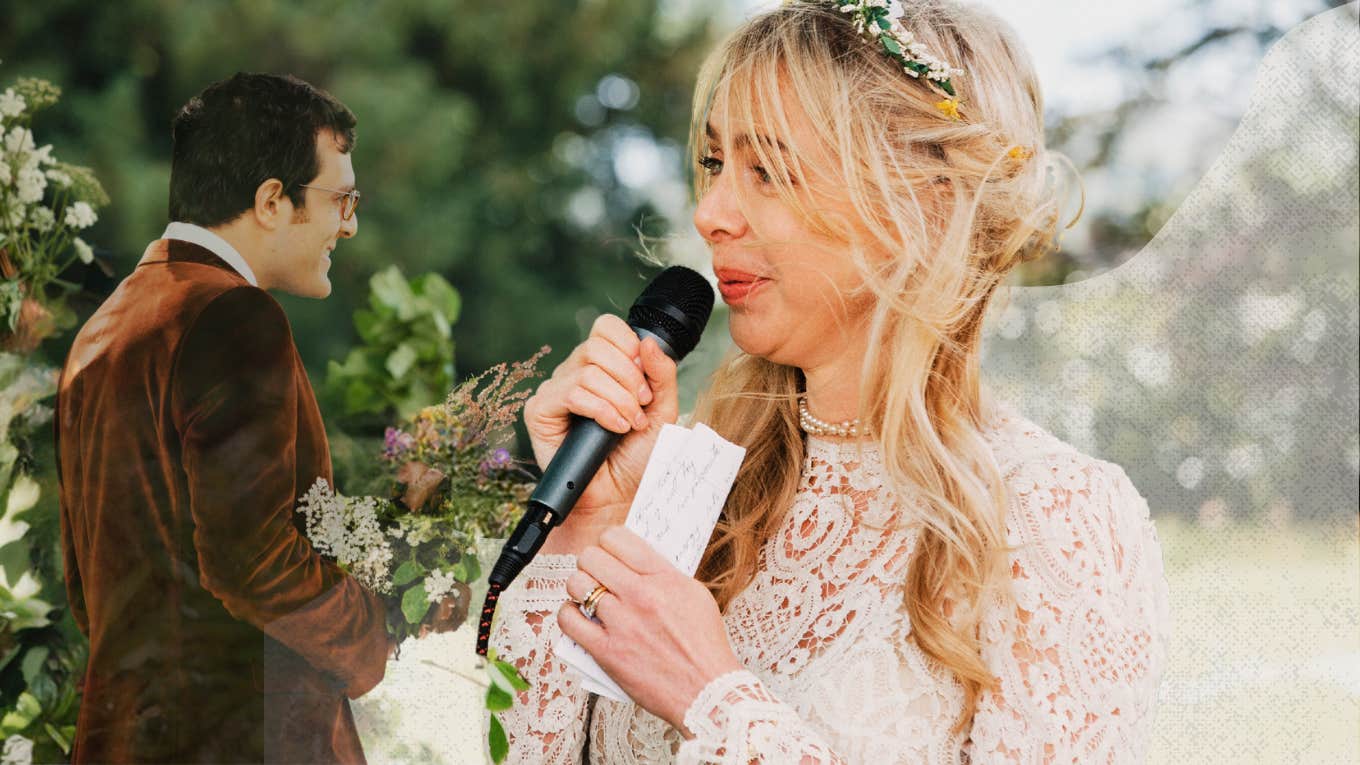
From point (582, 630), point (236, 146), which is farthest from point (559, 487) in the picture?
point (236, 146)

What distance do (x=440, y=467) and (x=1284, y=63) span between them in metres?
1.43

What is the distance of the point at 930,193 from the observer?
4.17 ft

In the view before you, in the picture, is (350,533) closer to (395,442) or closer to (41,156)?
(395,442)

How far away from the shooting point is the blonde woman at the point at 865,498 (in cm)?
110

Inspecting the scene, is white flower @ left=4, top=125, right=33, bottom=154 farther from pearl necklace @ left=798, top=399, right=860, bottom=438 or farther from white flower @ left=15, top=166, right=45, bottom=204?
pearl necklace @ left=798, top=399, right=860, bottom=438

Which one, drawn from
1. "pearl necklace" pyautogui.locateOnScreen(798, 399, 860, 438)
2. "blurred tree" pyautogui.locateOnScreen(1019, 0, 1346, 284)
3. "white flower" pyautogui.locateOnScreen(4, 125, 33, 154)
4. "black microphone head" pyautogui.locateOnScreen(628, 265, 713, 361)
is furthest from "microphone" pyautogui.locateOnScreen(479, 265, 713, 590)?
"blurred tree" pyautogui.locateOnScreen(1019, 0, 1346, 284)

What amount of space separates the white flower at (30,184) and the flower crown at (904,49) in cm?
96

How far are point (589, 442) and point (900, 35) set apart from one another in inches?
22.5

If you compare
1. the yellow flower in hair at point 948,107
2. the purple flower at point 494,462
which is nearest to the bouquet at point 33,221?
the purple flower at point 494,462

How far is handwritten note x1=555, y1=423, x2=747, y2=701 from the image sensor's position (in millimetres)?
1083

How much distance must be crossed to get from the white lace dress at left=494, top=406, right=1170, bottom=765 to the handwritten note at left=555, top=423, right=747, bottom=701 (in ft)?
0.39

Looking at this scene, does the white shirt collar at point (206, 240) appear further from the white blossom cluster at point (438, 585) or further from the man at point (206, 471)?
the white blossom cluster at point (438, 585)

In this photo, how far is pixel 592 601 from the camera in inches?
42.6

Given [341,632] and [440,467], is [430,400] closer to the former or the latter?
[440,467]
